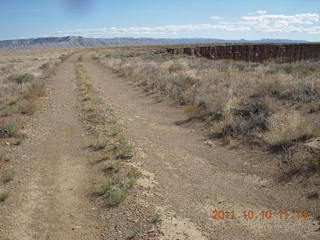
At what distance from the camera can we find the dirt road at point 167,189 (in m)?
3.78

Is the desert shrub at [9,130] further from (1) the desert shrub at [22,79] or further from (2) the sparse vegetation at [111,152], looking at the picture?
(1) the desert shrub at [22,79]

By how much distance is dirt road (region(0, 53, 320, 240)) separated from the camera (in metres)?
3.78

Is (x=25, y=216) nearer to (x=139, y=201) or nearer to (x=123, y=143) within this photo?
(x=139, y=201)

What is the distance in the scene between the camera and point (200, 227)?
12.6 ft

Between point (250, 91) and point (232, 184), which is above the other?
point (250, 91)

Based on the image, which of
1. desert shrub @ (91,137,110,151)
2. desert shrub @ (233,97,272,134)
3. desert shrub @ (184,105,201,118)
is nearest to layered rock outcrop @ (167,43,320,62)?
desert shrub @ (184,105,201,118)

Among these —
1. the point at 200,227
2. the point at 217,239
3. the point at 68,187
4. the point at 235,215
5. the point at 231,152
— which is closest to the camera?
the point at 217,239

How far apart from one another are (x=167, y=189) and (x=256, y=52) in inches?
2259

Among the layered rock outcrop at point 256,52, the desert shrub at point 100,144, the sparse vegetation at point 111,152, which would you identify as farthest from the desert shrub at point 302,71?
the layered rock outcrop at point 256,52

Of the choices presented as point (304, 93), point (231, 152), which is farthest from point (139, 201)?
point (304, 93)

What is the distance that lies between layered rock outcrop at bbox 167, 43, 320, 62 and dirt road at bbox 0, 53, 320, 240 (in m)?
46.3

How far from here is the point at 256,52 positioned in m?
56.5

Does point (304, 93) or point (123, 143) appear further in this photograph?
point (304, 93)

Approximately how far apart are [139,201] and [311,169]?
3209 mm
